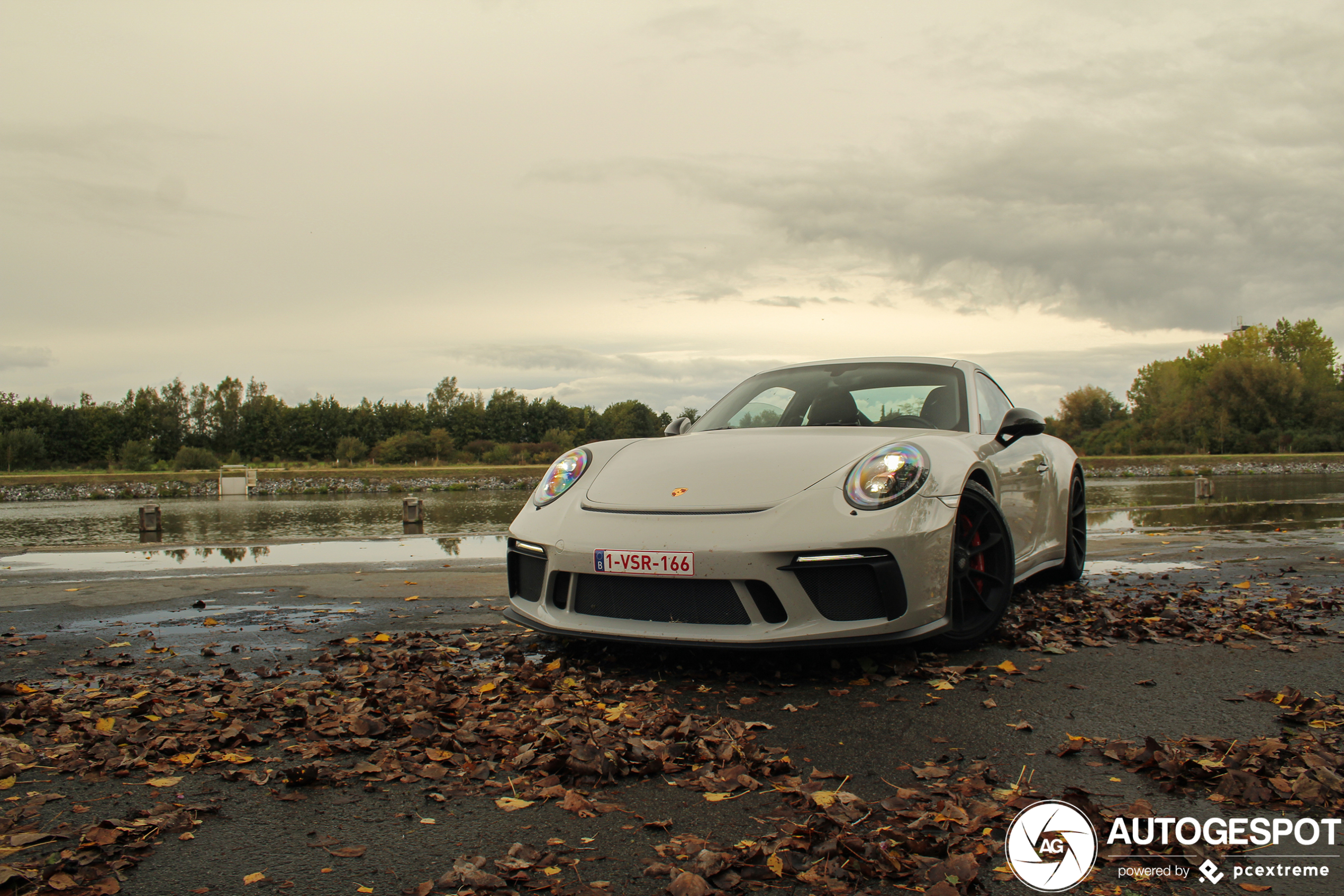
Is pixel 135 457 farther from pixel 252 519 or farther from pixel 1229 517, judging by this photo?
pixel 1229 517

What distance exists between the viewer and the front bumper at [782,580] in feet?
10.7


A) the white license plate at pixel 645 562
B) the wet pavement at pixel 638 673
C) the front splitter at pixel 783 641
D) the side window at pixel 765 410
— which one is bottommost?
the wet pavement at pixel 638 673

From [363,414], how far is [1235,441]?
278 feet

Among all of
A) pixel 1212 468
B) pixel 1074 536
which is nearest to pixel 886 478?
pixel 1074 536

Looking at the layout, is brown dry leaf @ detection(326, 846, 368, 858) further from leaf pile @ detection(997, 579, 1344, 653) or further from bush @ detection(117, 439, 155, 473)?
bush @ detection(117, 439, 155, 473)

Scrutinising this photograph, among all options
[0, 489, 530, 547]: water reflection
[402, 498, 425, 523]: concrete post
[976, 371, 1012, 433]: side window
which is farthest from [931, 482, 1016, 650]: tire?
[402, 498, 425, 523]: concrete post

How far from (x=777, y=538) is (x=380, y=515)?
16.7m

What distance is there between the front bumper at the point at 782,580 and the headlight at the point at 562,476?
0.58 meters

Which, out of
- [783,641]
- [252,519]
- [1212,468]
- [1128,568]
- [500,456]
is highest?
[500,456]

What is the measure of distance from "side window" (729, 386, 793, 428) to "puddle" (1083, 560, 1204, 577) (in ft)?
10.7

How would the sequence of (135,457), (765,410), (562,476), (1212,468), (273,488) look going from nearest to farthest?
(562,476) < (765,410) < (273,488) < (1212,468) < (135,457)

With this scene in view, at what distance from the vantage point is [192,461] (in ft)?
203

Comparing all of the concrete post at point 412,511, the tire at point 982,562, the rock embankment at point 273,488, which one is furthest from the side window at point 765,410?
the rock embankment at point 273,488

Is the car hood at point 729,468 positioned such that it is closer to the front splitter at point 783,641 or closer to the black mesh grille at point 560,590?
the black mesh grille at point 560,590
